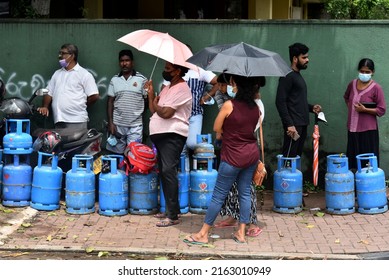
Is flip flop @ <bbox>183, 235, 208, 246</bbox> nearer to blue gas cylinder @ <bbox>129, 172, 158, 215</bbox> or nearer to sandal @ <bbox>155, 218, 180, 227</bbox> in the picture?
sandal @ <bbox>155, 218, 180, 227</bbox>

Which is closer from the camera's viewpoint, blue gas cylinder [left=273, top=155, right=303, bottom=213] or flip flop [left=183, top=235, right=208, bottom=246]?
flip flop [left=183, top=235, right=208, bottom=246]

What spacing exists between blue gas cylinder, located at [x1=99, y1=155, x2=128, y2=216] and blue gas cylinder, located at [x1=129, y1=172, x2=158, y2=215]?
3.3 inches

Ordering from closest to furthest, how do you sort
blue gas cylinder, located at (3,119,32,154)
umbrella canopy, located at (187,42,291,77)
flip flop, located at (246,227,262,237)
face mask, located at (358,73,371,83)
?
umbrella canopy, located at (187,42,291,77) < flip flop, located at (246,227,262,237) < blue gas cylinder, located at (3,119,32,154) < face mask, located at (358,73,371,83)

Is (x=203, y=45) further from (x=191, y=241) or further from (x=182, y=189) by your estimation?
(x=191, y=241)

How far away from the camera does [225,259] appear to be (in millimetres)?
6582

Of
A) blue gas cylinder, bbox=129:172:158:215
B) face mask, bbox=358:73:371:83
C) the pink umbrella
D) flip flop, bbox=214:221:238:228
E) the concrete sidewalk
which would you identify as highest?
the pink umbrella

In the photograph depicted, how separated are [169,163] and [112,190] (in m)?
0.83

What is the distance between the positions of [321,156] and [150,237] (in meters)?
3.22

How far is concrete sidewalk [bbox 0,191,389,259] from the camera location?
6.79 meters

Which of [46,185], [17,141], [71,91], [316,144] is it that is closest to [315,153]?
[316,144]

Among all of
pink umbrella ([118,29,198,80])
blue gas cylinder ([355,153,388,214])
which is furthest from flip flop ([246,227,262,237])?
pink umbrella ([118,29,198,80])

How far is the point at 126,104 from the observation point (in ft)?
28.8

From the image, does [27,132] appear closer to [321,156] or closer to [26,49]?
[26,49]

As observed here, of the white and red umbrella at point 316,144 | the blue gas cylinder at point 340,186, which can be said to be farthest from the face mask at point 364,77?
the blue gas cylinder at point 340,186
